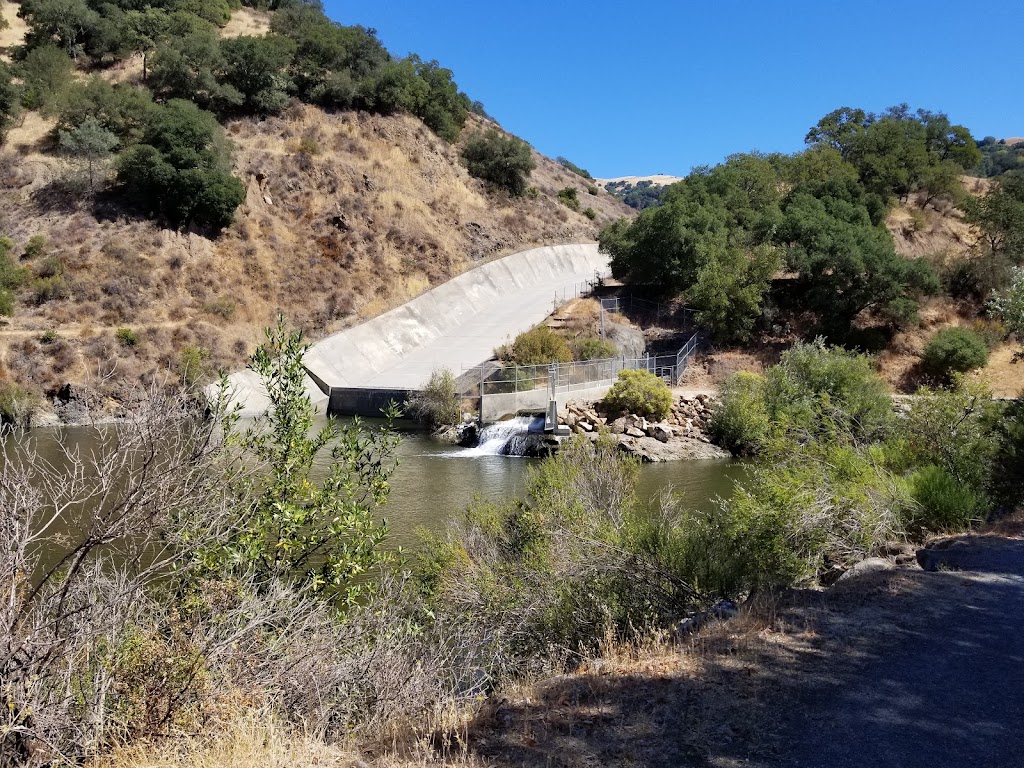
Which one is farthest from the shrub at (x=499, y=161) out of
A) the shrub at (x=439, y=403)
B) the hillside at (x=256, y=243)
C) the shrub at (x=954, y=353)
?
the shrub at (x=954, y=353)

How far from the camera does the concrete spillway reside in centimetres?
3700

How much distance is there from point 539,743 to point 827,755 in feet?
6.56

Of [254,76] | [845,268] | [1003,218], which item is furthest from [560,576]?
[254,76]

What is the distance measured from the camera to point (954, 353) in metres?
33.1

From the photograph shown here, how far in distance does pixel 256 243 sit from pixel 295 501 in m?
42.4

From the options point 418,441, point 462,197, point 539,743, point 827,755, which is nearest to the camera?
point 827,755

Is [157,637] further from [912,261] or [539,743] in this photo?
[912,261]

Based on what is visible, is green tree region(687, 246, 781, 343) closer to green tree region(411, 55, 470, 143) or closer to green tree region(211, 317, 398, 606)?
green tree region(211, 317, 398, 606)

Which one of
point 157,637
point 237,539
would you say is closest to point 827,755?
point 157,637

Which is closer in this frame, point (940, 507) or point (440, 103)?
point (940, 507)

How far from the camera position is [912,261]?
119 ft

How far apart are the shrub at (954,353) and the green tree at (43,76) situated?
5659cm

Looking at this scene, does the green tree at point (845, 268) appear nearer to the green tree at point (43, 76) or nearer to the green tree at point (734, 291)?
the green tree at point (734, 291)

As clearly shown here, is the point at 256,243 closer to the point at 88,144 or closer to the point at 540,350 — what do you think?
the point at 88,144
